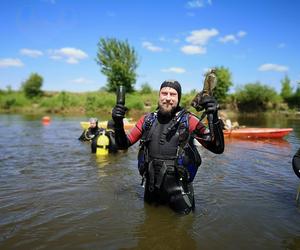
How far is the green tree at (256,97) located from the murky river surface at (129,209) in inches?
1572

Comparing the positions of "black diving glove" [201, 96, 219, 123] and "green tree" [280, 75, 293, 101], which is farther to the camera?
"green tree" [280, 75, 293, 101]

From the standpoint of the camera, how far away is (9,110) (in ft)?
144

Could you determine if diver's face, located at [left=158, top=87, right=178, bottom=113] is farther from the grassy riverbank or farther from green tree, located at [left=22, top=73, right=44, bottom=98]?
green tree, located at [left=22, top=73, right=44, bottom=98]

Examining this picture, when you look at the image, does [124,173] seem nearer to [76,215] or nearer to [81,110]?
[76,215]

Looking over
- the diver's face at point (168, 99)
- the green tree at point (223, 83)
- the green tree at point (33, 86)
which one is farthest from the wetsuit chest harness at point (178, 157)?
the green tree at point (33, 86)

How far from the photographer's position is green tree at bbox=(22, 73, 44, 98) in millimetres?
50819

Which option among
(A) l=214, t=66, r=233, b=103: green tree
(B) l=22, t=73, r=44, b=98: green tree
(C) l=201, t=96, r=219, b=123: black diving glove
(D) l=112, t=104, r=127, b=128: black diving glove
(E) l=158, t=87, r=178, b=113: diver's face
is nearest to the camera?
(C) l=201, t=96, r=219, b=123: black diving glove

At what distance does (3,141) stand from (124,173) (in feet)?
26.3

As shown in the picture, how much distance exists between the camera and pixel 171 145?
3865 millimetres

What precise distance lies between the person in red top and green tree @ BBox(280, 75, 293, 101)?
2023 inches

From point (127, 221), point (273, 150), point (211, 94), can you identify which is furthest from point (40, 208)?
point (273, 150)

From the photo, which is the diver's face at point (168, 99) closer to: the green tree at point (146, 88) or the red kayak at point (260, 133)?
the red kayak at point (260, 133)

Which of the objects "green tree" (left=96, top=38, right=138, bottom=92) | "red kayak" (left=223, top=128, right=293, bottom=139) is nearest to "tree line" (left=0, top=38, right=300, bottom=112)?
"green tree" (left=96, top=38, right=138, bottom=92)

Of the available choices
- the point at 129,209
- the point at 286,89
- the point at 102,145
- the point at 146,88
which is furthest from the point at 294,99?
the point at 129,209
